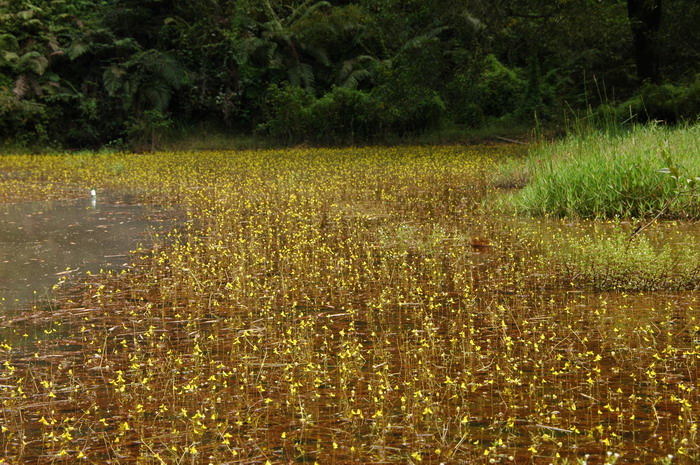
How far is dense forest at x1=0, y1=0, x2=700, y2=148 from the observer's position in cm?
2036

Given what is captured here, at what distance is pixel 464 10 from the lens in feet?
58.5

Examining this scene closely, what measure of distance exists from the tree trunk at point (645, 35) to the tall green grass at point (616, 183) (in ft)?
33.2

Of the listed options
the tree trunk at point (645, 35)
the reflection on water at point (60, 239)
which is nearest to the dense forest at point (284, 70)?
the tree trunk at point (645, 35)

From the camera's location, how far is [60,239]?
9391 millimetres

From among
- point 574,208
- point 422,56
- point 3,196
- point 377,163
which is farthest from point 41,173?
point 574,208

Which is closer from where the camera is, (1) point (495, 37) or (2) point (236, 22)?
(1) point (495, 37)

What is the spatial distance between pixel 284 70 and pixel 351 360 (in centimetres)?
2267

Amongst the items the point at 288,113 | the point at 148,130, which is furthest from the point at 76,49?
the point at 288,113

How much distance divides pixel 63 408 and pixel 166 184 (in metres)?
11.0

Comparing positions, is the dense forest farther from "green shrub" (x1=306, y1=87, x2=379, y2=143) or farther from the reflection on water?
the reflection on water

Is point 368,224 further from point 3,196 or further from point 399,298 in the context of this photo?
point 3,196

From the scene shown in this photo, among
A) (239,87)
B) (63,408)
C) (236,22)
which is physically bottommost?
(63,408)

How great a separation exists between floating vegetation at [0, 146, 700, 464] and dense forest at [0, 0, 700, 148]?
43.5 feet

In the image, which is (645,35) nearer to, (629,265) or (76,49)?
(629,265)
